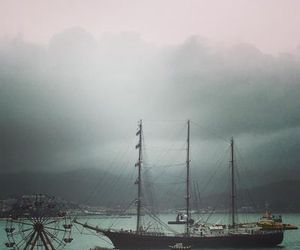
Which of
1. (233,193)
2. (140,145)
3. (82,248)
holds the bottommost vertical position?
(82,248)

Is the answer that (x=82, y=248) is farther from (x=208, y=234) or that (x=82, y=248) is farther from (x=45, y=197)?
(x=45, y=197)

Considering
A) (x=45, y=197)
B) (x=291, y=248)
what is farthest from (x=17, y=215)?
(x=291, y=248)

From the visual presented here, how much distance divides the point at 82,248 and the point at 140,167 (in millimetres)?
14836

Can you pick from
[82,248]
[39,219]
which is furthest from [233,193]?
[39,219]

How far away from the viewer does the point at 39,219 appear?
92.5 feet

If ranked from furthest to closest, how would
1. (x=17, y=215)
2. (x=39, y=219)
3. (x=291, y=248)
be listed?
(x=291, y=248) → (x=17, y=215) → (x=39, y=219)

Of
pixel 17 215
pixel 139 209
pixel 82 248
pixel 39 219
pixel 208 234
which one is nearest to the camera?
pixel 39 219

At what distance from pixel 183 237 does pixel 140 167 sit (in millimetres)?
7065

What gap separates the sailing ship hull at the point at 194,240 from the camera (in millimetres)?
46125

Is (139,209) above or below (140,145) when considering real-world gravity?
below

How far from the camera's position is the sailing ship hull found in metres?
46.1

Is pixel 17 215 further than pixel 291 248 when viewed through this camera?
No

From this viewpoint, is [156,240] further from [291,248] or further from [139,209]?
[291,248]

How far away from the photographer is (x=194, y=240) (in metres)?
47.9
